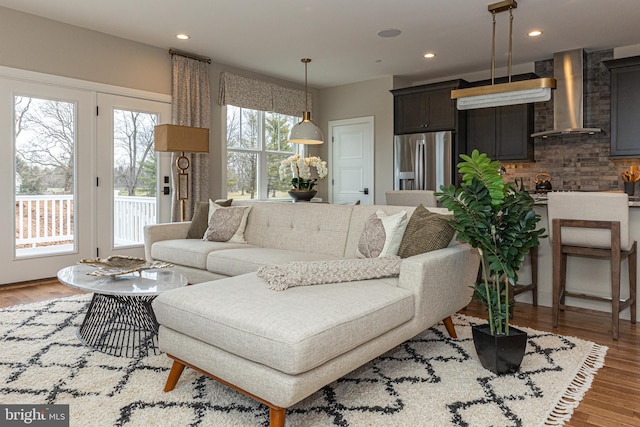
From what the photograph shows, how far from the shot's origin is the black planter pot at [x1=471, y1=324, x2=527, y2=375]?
2.27m

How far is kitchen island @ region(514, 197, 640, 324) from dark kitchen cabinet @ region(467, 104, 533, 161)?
97.5 inches

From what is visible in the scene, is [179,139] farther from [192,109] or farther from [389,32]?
[389,32]

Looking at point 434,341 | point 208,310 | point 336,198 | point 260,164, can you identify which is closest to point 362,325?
point 208,310

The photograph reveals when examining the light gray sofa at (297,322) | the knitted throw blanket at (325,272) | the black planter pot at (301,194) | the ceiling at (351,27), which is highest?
the ceiling at (351,27)

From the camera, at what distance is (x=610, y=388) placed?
7.04ft

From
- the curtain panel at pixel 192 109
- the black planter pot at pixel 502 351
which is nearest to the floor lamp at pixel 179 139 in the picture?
the curtain panel at pixel 192 109

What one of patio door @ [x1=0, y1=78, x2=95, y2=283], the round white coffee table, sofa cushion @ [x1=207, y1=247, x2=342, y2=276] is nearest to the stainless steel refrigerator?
sofa cushion @ [x1=207, y1=247, x2=342, y2=276]

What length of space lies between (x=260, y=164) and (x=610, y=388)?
5.40 meters

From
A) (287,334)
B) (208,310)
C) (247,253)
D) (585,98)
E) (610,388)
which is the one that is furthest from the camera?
(585,98)

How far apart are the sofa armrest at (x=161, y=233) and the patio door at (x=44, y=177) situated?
1.17 metres

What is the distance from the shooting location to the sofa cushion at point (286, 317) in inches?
62.9

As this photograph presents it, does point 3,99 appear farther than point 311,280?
Yes

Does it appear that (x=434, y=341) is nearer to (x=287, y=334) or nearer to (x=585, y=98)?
(x=287, y=334)

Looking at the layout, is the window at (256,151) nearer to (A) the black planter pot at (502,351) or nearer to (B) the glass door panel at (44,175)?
(B) the glass door panel at (44,175)
